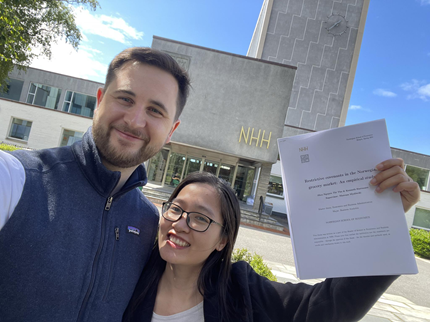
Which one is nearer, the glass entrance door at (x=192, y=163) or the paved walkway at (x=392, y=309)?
the paved walkway at (x=392, y=309)

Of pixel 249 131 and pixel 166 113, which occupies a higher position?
pixel 249 131

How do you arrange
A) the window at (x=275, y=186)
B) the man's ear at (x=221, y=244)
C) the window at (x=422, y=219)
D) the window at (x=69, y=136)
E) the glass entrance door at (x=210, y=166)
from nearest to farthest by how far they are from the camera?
the man's ear at (x=221, y=244)
the glass entrance door at (x=210, y=166)
the window at (x=422, y=219)
the window at (x=69, y=136)
the window at (x=275, y=186)

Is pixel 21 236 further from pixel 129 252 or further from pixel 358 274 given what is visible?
pixel 358 274

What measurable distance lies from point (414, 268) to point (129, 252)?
1442 mm

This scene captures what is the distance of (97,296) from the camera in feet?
4.24

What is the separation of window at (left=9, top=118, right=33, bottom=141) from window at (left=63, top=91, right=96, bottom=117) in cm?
610

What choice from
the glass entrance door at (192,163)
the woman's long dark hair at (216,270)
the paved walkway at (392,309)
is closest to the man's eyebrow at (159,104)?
the woman's long dark hair at (216,270)

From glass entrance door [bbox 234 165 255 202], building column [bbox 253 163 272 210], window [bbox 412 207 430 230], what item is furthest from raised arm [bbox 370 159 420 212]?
window [bbox 412 207 430 230]

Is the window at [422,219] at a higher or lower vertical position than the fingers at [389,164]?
higher

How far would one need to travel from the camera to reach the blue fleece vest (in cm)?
109

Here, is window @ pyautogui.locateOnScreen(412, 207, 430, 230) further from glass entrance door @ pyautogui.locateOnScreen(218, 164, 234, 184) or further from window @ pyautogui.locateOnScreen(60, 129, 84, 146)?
window @ pyautogui.locateOnScreen(60, 129, 84, 146)

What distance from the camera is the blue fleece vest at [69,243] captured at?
1092mm

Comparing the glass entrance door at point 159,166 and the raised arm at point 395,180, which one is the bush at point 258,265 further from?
the glass entrance door at point 159,166

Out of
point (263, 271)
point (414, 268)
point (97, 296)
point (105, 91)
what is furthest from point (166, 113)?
point (263, 271)
